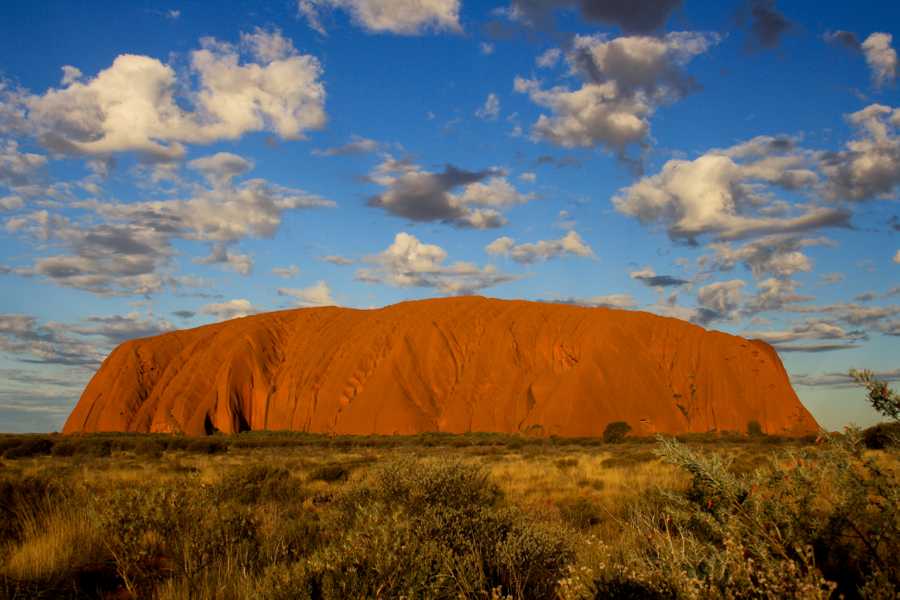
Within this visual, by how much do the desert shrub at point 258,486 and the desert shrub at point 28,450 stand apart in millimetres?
23134

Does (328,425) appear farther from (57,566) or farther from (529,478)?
(57,566)

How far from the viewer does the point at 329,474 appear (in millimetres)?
17266

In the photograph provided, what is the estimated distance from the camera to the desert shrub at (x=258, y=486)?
11555 millimetres

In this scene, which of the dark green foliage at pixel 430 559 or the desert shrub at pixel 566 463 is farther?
the desert shrub at pixel 566 463

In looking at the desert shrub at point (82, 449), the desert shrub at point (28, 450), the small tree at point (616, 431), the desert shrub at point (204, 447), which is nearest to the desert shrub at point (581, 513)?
the desert shrub at point (82, 449)

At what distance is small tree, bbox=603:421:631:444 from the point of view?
4459cm

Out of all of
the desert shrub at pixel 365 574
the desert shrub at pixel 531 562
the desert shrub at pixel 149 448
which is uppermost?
the desert shrub at pixel 365 574

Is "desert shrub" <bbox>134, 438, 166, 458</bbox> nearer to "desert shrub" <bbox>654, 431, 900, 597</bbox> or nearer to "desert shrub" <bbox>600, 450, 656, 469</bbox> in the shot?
"desert shrub" <bbox>600, 450, 656, 469</bbox>

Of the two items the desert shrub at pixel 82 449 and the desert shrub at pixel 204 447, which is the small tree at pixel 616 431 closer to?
the desert shrub at pixel 204 447

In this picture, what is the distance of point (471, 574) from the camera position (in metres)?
4.56

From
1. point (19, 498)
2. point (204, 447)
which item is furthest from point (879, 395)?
point (204, 447)

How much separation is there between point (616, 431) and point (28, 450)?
39.4 meters

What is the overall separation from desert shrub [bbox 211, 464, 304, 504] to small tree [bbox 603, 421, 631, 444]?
34.6 metres

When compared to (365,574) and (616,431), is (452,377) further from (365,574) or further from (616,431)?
(365,574)
